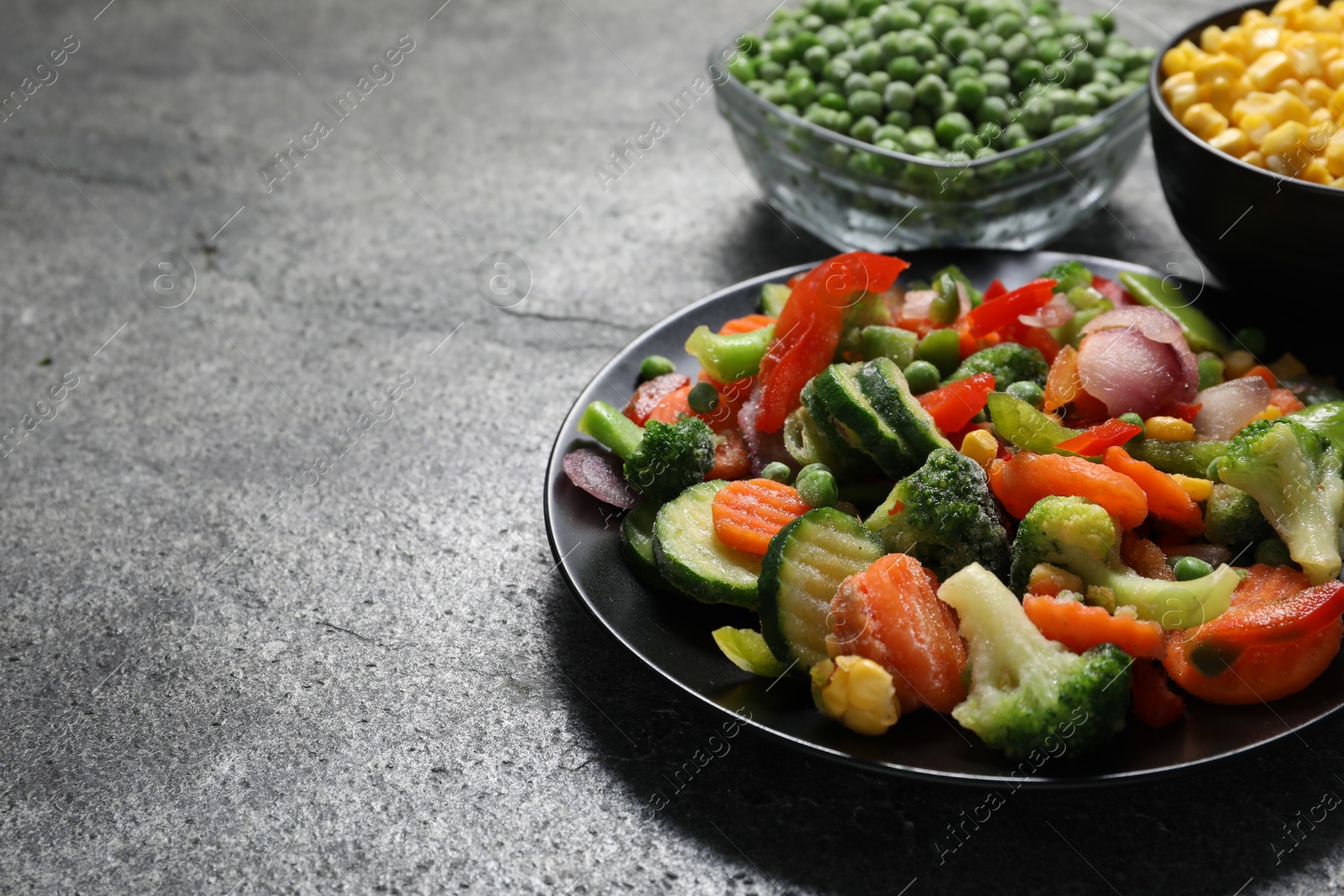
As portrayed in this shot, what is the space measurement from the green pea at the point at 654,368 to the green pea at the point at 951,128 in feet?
3.70

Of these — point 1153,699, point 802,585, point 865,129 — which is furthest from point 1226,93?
point 802,585

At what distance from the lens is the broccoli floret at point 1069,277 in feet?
8.40

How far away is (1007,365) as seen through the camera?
2.33 m

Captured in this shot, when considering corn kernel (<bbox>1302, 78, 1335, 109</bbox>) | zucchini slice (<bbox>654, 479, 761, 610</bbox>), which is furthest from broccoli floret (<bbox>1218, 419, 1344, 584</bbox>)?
corn kernel (<bbox>1302, 78, 1335, 109</bbox>)

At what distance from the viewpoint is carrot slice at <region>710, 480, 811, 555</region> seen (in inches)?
80.7

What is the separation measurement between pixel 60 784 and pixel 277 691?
41 cm

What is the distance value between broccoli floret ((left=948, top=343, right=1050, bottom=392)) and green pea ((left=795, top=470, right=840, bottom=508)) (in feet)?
1.34

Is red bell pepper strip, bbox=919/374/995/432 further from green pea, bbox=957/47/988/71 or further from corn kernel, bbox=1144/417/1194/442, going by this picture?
green pea, bbox=957/47/988/71

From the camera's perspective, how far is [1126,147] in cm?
321

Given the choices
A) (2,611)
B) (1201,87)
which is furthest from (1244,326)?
(2,611)

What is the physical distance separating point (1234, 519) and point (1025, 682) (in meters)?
0.57

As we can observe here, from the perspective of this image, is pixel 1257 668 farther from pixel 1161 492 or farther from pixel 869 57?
pixel 869 57

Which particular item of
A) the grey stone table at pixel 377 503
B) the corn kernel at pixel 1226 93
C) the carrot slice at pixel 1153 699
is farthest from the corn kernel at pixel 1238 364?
the carrot slice at pixel 1153 699

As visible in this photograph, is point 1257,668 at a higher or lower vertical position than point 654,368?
lower
